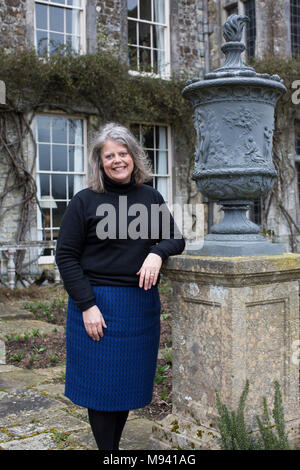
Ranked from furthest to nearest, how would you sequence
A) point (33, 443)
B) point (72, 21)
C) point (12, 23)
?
point (72, 21) → point (12, 23) → point (33, 443)

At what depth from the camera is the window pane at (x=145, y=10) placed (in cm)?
1112

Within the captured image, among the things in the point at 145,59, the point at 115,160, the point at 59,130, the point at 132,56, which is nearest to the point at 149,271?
the point at 115,160

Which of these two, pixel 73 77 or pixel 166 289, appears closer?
pixel 166 289

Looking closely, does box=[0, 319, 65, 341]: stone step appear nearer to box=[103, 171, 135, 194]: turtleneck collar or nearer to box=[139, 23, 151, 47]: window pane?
box=[103, 171, 135, 194]: turtleneck collar

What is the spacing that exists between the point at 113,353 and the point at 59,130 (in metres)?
7.98

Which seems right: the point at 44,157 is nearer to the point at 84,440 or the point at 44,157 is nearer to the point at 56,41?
the point at 56,41

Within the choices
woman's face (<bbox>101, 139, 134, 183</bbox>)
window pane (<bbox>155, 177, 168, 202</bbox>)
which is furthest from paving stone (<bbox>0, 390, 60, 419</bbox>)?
window pane (<bbox>155, 177, 168, 202</bbox>)

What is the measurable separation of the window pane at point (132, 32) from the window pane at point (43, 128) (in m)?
2.59

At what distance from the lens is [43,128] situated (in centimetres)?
979

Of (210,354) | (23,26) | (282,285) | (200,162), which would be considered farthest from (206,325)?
(23,26)
